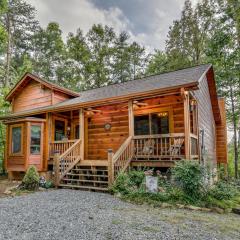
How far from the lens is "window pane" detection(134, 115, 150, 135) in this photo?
10602 millimetres

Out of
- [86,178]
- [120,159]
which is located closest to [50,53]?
[86,178]

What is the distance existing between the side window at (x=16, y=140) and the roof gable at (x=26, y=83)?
10.5ft

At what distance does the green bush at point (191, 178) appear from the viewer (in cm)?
642

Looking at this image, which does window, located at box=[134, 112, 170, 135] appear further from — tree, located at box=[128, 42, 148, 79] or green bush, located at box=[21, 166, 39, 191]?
tree, located at box=[128, 42, 148, 79]

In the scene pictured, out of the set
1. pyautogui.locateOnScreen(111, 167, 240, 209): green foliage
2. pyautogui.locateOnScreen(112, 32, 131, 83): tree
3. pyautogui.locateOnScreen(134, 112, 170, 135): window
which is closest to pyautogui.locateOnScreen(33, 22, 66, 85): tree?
pyautogui.locateOnScreen(112, 32, 131, 83): tree

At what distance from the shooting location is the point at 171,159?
8117 millimetres

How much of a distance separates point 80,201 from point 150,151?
11.0 feet

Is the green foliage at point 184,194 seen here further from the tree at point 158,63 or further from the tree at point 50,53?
the tree at point 50,53

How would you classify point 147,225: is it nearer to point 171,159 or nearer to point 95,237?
point 95,237

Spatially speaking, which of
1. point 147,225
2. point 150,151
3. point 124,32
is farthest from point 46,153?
point 124,32

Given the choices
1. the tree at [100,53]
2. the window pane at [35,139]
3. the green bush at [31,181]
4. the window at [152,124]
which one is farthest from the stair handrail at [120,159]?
the tree at [100,53]

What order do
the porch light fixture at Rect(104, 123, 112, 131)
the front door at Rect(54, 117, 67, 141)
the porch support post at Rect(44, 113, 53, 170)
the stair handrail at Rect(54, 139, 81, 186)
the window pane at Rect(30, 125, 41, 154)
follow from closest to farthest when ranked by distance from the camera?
the stair handrail at Rect(54, 139, 81, 186), the window pane at Rect(30, 125, 41, 154), the porch support post at Rect(44, 113, 53, 170), the porch light fixture at Rect(104, 123, 112, 131), the front door at Rect(54, 117, 67, 141)

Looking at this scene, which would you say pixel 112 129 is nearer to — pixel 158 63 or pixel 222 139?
pixel 222 139

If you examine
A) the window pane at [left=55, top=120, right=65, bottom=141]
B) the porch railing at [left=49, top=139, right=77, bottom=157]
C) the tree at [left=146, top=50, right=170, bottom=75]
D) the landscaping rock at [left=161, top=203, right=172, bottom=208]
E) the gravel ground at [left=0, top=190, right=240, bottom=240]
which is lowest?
the landscaping rock at [left=161, top=203, right=172, bottom=208]
